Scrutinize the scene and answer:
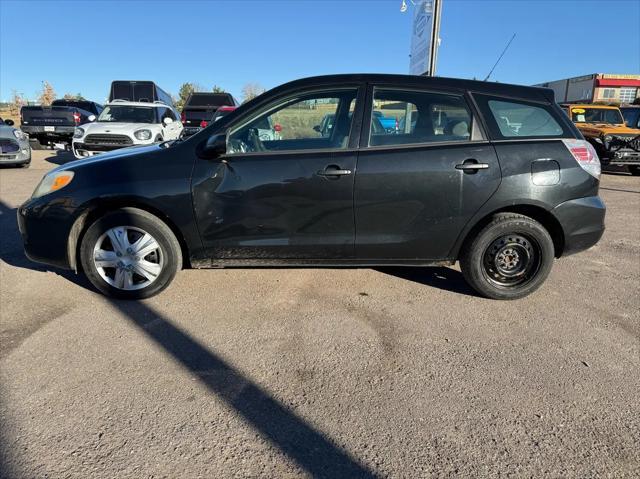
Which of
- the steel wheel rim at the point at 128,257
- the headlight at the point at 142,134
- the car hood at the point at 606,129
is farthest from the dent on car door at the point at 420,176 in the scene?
the car hood at the point at 606,129

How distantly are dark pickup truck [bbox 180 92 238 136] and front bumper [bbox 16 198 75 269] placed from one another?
12.6 metres

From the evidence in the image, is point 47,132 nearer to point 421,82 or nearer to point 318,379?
point 421,82

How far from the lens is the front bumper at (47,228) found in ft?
11.9

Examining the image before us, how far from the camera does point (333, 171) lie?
3537 mm

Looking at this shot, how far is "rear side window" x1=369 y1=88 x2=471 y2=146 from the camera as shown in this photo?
143 inches

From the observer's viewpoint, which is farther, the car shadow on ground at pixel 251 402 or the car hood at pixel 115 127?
the car hood at pixel 115 127

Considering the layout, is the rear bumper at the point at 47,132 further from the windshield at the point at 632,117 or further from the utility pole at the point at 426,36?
the windshield at the point at 632,117

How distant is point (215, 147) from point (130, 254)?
3.60 ft

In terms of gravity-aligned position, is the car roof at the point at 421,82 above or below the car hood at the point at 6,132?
above

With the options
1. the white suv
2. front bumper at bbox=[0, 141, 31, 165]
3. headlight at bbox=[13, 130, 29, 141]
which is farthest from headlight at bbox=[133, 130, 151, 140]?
headlight at bbox=[13, 130, 29, 141]

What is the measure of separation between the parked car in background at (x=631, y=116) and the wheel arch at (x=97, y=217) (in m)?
15.2

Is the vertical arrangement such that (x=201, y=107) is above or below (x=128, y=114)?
above

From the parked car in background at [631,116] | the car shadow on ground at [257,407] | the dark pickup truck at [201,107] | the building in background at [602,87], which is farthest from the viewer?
the building in background at [602,87]

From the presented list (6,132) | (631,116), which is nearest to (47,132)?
(6,132)
